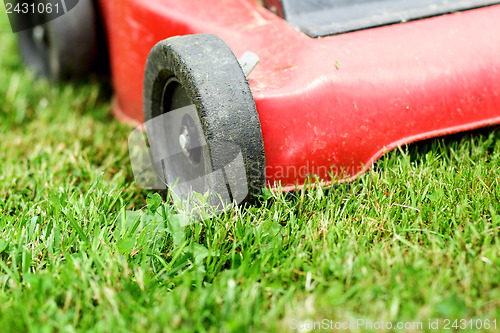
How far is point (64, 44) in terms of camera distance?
212 cm

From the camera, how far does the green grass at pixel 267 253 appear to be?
3.25ft

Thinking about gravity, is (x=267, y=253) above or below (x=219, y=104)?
below

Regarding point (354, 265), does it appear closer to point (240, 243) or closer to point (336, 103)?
point (240, 243)

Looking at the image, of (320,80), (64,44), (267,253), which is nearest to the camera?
(267,253)

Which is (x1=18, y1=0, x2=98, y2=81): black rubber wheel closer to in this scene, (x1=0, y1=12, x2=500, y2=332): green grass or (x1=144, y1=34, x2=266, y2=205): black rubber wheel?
(x1=0, y1=12, x2=500, y2=332): green grass

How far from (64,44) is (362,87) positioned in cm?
134

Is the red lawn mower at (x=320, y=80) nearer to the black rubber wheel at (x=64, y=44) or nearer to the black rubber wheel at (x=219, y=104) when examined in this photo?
the black rubber wheel at (x=219, y=104)

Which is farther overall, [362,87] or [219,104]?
[362,87]

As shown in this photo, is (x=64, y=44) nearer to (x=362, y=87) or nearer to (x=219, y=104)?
(x=219, y=104)

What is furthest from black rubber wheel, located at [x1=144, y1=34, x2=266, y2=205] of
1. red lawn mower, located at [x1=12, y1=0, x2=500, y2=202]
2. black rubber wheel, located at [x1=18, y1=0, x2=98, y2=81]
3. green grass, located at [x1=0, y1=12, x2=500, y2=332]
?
black rubber wheel, located at [x1=18, y1=0, x2=98, y2=81]

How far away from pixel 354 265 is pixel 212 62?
0.55m

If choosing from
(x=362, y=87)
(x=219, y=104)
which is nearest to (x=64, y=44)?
(x=219, y=104)

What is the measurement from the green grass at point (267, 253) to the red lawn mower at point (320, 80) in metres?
0.10

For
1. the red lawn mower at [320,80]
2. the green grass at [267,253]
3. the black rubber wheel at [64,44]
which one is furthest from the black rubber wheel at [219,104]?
the black rubber wheel at [64,44]
